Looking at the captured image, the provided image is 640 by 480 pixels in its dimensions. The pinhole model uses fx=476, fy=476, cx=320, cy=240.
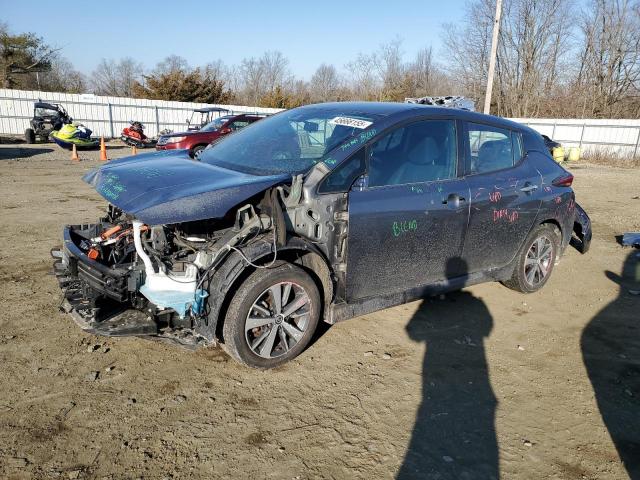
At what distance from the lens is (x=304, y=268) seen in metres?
3.49

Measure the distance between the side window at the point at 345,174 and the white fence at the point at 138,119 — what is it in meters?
24.6

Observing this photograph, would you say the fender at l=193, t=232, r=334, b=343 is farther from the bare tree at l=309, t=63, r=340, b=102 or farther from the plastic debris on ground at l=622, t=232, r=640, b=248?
the bare tree at l=309, t=63, r=340, b=102

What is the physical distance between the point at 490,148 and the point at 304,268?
226 centimetres

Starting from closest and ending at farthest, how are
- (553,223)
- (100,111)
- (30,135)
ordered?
1. (553,223)
2. (30,135)
3. (100,111)

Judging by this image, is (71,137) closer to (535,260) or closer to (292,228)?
(292,228)

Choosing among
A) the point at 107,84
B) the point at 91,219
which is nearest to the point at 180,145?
the point at 91,219

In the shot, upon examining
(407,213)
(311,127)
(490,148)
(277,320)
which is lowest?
(277,320)

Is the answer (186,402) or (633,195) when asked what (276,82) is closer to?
(633,195)

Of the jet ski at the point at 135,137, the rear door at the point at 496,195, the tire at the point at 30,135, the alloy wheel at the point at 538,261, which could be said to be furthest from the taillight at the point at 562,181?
the tire at the point at 30,135

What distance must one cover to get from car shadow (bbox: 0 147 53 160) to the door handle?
16.1 meters

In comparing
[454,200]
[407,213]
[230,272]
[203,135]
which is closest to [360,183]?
[407,213]

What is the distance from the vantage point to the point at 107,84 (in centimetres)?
5556

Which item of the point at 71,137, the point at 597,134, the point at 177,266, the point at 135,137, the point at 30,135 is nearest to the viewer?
the point at 177,266

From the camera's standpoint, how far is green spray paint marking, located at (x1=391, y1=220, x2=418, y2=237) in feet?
12.0
